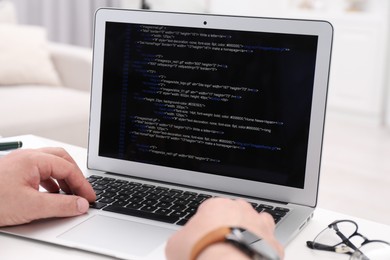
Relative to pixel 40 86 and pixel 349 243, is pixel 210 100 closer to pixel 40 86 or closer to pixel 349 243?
pixel 349 243

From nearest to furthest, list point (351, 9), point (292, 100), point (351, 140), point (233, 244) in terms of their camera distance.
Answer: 1. point (233, 244)
2. point (292, 100)
3. point (351, 140)
4. point (351, 9)

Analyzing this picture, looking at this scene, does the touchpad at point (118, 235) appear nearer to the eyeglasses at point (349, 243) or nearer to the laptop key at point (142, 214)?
the laptop key at point (142, 214)

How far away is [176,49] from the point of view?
0.99 m

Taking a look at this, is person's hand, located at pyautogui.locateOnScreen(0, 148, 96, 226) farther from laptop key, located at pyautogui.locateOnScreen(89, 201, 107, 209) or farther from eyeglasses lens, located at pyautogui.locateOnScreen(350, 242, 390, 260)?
eyeglasses lens, located at pyautogui.locateOnScreen(350, 242, 390, 260)

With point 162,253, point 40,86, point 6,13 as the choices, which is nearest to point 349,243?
point 162,253

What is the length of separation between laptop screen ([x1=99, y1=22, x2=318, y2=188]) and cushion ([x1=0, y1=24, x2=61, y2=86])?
180 centimetres

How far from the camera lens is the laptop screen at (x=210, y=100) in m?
0.91

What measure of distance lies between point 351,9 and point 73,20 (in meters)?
2.28

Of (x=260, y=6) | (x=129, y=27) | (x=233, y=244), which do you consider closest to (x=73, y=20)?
(x=260, y=6)

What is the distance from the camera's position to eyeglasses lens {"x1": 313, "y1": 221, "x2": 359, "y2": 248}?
81 centimetres

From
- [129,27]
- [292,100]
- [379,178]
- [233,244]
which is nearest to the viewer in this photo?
[233,244]

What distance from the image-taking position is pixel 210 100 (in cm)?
96

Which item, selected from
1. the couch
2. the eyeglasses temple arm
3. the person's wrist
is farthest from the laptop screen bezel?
the couch

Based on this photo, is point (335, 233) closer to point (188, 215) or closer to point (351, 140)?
point (188, 215)
